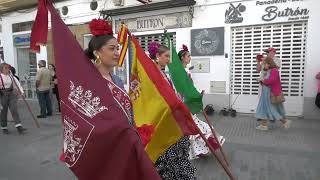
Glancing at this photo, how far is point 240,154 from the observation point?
5395mm

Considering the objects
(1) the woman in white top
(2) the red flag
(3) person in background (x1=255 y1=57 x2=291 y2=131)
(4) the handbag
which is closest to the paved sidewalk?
(1) the woman in white top

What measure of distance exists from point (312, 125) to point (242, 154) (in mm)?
3336

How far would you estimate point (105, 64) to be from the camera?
236cm

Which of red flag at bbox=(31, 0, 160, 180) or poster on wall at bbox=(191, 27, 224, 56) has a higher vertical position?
poster on wall at bbox=(191, 27, 224, 56)

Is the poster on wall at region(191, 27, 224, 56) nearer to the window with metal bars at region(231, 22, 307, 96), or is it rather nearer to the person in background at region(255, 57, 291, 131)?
the window with metal bars at region(231, 22, 307, 96)

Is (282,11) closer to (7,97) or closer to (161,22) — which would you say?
(161,22)

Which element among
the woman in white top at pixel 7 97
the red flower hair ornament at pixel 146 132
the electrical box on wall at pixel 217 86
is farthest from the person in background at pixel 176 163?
the electrical box on wall at pixel 217 86

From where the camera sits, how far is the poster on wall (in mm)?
9586

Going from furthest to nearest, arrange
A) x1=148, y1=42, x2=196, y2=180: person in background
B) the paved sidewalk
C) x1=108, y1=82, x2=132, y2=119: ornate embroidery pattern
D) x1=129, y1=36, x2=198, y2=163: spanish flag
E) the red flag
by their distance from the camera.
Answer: the paved sidewalk, x1=148, y1=42, x2=196, y2=180: person in background, x1=129, y1=36, x2=198, y2=163: spanish flag, x1=108, y1=82, x2=132, y2=119: ornate embroidery pattern, the red flag

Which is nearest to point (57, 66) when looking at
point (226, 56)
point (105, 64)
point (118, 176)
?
point (105, 64)

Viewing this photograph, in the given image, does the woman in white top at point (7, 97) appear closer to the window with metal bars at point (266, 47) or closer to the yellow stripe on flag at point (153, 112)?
the yellow stripe on flag at point (153, 112)

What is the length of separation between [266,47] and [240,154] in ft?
15.5

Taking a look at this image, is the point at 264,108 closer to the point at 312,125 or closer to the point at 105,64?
the point at 312,125

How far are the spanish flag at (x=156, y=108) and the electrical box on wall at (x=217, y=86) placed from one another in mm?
6872
